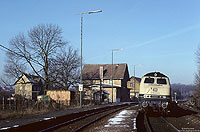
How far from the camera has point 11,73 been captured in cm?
4409

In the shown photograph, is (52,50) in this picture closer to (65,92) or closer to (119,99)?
(65,92)

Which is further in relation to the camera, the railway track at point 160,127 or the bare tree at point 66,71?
the bare tree at point 66,71

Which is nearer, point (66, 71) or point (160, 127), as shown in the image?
point (160, 127)

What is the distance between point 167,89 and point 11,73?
3050cm

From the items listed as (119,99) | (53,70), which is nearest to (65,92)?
(53,70)

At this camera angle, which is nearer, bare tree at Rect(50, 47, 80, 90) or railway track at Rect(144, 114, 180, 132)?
railway track at Rect(144, 114, 180, 132)

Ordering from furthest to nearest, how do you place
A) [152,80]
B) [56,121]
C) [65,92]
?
[65,92] → [152,80] → [56,121]

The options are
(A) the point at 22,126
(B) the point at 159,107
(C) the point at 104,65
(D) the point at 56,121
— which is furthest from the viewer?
(C) the point at 104,65

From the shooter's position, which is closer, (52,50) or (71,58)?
(52,50)

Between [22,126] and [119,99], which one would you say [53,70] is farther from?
[22,126]


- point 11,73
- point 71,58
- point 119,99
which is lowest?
point 119,99

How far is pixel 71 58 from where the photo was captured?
5681 cm

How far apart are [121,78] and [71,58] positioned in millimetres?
21272

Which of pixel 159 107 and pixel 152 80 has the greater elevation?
pixel 152 80
